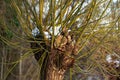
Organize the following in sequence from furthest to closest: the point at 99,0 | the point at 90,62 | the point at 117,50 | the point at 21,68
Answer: the point at 21,68 < the point at 117,50 < the point at 90,62 < the point at 99,0

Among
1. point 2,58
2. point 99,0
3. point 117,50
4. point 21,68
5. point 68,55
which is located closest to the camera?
point 68,55

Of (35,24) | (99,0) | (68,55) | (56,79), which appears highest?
(99,0)

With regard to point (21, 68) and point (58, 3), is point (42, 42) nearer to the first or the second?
point (58, 3)

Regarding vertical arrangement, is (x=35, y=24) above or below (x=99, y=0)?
below

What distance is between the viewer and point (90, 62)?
473 cm

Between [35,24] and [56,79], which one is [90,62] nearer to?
[56,79]

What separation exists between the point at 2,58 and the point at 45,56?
4844 millimetres

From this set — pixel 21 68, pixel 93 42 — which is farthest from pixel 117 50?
pixel 21 68

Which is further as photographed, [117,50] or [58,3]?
[117,50]

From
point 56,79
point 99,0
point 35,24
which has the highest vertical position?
point 99,0

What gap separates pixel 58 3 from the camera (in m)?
4.26

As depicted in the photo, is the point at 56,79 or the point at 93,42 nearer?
the point at 56,79

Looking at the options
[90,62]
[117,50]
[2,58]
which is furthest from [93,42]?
[2,58]

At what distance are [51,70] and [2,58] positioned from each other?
4957 millimetres
